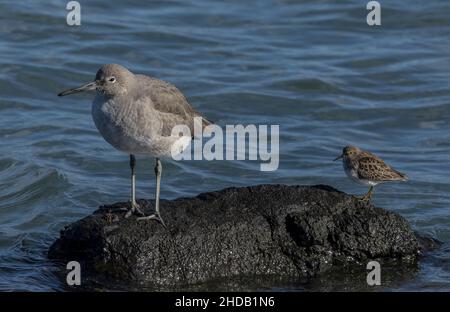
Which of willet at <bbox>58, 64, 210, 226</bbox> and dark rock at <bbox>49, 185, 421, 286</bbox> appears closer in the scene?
dark rock at <bbox>49, 185, 421, 286</bbox>

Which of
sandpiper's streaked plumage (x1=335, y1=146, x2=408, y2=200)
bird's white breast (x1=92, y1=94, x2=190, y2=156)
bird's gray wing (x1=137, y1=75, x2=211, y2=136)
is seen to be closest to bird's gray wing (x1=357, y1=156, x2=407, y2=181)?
sandpiper's streaked plumage (x1=335, y1=146, x2=408, y2=200)

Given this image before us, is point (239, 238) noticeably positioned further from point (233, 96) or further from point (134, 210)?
point (233, 96)

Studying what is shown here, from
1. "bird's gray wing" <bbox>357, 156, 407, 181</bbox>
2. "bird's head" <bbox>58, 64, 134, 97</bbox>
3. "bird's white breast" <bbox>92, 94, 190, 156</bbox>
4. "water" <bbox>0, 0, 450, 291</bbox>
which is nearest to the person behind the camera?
"bird's white breast" <bbox>92, 94, 190, 156</bbox>

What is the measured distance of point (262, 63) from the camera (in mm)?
17672

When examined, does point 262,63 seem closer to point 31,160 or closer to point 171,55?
point 171,55

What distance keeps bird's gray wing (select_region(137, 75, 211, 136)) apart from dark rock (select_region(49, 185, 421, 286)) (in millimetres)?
805

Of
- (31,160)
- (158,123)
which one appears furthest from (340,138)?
(158,123)

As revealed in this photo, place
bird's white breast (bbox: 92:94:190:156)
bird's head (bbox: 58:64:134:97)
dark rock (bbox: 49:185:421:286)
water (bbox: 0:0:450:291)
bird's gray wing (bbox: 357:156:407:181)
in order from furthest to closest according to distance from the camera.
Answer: water (bbox: 0:0:450:291) → bird's gray wing (bbox: 357:156:407:181) → bird's head (bbox: 58:64:134:97) → bird's white breast (bbox: 92:94:190:156) → dark rock (bbox: 49:185:421:286)

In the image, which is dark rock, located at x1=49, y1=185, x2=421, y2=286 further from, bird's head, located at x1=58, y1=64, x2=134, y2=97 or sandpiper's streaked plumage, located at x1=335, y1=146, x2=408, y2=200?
bird's head, located at x1=58, y1=64, x2=134, y2=97

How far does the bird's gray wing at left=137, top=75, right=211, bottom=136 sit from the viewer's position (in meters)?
9.59

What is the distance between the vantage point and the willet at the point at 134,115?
30.6 feet

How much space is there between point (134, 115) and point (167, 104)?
1.47ft

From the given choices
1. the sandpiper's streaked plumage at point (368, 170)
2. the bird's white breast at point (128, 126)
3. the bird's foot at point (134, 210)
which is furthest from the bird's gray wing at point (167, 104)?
the sandpiper's streaked plumage at point (368, 170)

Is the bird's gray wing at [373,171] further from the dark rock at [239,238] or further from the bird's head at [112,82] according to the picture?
the bird's head at [112,82]
